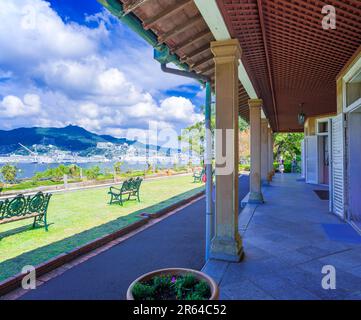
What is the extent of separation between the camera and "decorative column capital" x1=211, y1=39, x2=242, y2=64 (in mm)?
3408

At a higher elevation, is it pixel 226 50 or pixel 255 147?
pixel 226 50

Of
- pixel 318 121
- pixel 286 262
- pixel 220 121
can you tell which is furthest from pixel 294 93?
pixel 318 121

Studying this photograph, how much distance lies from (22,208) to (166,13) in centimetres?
443

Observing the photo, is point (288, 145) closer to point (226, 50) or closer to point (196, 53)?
point (196, 53)

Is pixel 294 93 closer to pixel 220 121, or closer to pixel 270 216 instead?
pixel 270 216

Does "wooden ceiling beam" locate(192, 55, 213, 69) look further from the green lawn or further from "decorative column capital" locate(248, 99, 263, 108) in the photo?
the green lawn

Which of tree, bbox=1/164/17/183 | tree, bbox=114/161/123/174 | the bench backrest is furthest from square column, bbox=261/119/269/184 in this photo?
tree, bbox=1/164/17/183

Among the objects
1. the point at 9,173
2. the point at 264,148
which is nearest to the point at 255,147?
the point at 264,148

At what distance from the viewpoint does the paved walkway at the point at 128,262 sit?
289cm

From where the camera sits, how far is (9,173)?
12680mm

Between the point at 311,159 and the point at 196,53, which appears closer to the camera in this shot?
the point at 196,53

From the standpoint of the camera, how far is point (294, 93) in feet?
23.1

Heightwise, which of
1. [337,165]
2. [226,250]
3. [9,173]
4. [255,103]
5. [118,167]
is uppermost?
[255,103]
